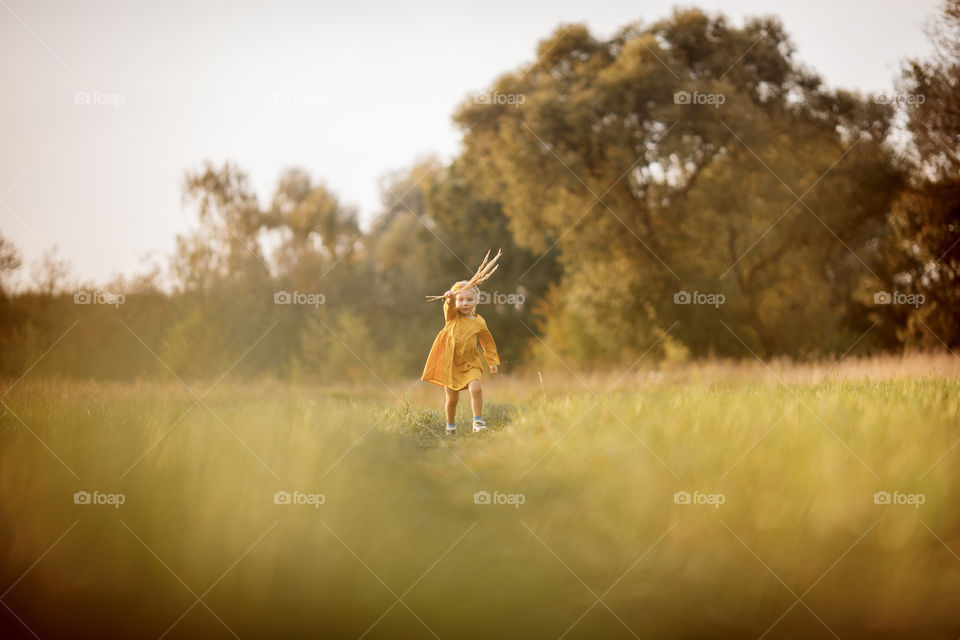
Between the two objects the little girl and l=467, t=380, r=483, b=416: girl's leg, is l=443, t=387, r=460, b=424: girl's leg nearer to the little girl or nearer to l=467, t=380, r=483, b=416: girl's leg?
the little girl

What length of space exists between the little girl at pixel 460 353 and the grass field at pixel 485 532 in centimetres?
191

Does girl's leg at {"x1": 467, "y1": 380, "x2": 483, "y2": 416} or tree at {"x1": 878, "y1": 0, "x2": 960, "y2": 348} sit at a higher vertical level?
tree at {"x1": 878, "y1": 0, "x2": 960, "y2": 348}

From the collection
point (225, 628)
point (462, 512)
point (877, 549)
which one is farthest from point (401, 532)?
point (877, 549)

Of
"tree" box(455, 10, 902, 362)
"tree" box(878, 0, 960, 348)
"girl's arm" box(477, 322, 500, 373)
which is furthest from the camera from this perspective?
"tree" box(455, 10, 902, 362)

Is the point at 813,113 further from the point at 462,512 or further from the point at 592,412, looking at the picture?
the point at 462,512

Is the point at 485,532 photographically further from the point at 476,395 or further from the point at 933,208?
the point at 933,208

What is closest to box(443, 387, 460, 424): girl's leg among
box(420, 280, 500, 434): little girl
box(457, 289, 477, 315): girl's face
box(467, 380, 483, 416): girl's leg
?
box(420, 280, 500, 434): little girl

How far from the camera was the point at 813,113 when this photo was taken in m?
20.1

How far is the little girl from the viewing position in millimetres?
8133

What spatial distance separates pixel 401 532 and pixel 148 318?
19.6 metres

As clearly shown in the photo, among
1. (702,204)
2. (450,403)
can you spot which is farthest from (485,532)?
(702,204)

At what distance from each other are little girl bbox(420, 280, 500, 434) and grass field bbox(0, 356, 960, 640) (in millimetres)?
1906

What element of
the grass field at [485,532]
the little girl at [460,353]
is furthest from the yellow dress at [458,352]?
the grass field at [485,532]

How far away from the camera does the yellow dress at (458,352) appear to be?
8125 millimetres
